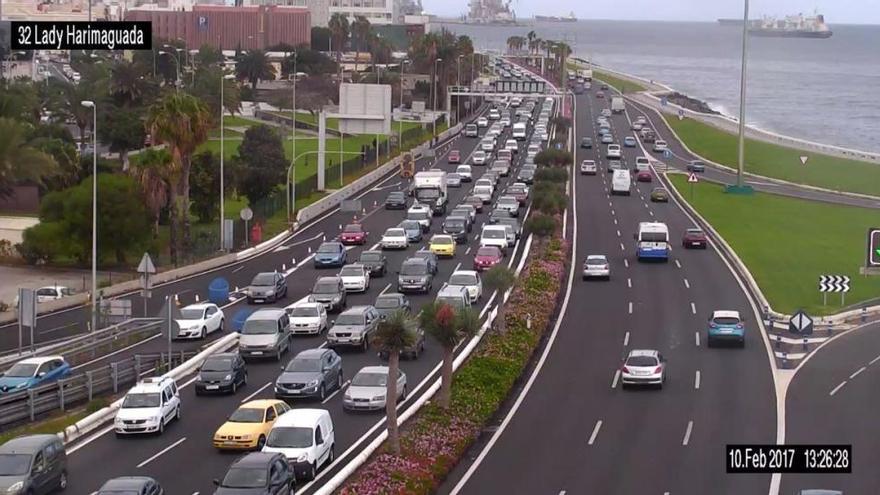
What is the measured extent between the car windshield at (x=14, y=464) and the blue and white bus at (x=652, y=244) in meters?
40.4

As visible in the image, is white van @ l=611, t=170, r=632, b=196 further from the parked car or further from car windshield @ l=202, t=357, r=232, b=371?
car windshield @ l=202, t=357, r=232, b=371

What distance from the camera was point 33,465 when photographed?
28844 mm

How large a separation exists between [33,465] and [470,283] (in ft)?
91.7

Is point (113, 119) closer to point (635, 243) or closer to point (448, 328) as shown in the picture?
point (635, 243)

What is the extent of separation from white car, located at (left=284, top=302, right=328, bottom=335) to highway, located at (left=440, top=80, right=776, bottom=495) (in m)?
8.08

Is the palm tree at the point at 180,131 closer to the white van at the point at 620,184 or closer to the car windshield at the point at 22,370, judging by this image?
the car windshield at the point at 22,370

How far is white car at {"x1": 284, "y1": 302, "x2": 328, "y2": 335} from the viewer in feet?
160

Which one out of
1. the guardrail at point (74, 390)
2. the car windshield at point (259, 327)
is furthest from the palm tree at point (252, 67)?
the guardrail at point (74, 390)

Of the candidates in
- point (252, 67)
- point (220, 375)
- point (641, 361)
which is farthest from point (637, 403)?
point (252, 67)

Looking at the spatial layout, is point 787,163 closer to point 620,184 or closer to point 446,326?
point 620,184

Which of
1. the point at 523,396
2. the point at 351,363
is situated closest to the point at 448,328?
the point at 523,396

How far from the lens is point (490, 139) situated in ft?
420

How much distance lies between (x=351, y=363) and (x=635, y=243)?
2880cm

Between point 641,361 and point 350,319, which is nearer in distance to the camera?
point 641,361
